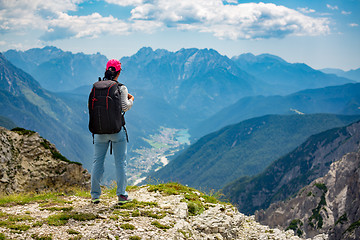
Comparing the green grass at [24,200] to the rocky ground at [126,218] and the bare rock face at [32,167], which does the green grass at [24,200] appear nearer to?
the rocky ground at [126,218]

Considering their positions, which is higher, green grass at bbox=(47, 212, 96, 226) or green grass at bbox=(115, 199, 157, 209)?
green grass at bbox=(47, 212, 96, 226)

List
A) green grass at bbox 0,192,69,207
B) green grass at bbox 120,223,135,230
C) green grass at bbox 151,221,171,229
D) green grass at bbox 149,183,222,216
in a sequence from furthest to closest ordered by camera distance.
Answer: green grass at bbox 149,183,222,216 → green grass at bbox 0,192,69,207 → green grass at bbox 151,221,171,229 → green grass at bbox 120,223,135,230

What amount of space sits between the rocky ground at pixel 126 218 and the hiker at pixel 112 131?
96 cm

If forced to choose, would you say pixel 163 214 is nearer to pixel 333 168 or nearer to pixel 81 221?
pixel 81 221

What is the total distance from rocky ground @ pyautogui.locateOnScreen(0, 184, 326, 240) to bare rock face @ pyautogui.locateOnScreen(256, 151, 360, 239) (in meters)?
83.1

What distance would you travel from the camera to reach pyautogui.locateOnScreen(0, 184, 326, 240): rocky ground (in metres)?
7.79

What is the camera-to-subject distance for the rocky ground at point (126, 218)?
779 centimetres

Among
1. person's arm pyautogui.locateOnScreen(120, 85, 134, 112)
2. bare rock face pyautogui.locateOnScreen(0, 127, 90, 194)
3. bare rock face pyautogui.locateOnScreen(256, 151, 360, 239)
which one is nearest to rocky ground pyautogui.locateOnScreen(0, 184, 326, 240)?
bare rock face pyautogui.locateOnScreen(0, 127, 90, 194)

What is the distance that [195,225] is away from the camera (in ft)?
32.6

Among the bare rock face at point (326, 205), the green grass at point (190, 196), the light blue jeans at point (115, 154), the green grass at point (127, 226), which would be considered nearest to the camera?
the green grass at point (127, 226)

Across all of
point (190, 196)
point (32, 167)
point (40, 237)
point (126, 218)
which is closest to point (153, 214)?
point (126, 218)

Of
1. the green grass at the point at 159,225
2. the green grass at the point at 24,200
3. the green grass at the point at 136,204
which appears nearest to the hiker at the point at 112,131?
the green grass at the point at 136,204

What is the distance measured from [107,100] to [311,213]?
384ft

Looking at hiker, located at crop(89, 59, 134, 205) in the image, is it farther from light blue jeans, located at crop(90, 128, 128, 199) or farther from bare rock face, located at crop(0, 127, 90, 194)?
bare rock face, located at crop(0, 127, 90, 194)
